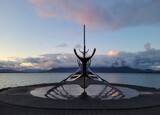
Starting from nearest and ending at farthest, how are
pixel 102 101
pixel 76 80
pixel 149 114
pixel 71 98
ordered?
pixel 149 114, pixel 102 101, pixel 71 98, pixel 76 80

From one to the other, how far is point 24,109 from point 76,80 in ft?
25.7

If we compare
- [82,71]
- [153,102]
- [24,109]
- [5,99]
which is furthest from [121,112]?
[5,99]

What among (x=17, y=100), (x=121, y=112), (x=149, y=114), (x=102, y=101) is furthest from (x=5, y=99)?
(x=149, y=114)

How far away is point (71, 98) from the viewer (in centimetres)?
2577

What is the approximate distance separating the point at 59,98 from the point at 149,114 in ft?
26.7

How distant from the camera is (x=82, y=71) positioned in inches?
1153

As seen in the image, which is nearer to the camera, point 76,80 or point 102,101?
point 102,101

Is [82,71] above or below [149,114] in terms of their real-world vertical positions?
above

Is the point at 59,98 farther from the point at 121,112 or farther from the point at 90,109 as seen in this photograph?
the point at 121,112

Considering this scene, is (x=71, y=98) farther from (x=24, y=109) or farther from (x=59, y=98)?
(x=24, y=109)

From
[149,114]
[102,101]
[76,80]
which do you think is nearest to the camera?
[149,114]

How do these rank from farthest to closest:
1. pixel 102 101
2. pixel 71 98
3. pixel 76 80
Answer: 1. pixel 76 80
2. pixel 71 98
3. pixel 102 101

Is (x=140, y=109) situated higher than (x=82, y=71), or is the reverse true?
(x=82, y=71)

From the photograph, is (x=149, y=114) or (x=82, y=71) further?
(x=82, y=71)
